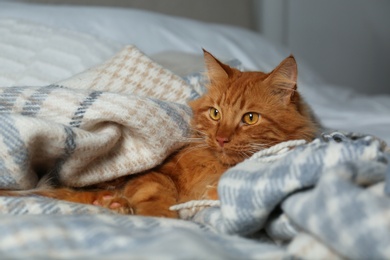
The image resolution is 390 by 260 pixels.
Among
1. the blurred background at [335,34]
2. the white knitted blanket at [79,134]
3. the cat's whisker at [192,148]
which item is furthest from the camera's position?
the blurred background at [335,34]

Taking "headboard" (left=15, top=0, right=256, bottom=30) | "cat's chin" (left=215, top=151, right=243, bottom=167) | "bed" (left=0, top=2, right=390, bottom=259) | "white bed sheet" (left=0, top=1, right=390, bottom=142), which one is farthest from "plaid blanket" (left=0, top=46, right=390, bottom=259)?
"headboard" (left=15, top=0, right=256, bottom=30)

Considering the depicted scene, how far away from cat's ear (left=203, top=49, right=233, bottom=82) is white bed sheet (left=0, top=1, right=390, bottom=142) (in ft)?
2.01

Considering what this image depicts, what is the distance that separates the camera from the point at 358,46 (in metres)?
4.04

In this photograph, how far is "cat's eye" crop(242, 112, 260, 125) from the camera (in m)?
1.30

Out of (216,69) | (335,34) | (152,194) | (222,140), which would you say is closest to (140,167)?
(152,194)

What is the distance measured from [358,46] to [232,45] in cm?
181

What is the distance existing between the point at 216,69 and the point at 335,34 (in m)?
2.77

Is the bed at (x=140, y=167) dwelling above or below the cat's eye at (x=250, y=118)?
below

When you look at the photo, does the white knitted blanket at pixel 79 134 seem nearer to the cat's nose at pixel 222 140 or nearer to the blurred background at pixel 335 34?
the cat's nose at pixel 222 140

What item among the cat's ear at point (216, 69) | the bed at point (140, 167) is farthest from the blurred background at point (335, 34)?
the cat's ear at point (216, 69)

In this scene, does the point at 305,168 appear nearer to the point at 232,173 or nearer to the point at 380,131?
the point at 232,173

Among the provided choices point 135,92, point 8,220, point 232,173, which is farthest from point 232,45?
point 8,220

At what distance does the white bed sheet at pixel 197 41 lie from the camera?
2184mm

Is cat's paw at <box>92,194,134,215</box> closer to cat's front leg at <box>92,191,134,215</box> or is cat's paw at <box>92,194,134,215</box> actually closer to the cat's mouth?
cat's front leg at <box>92,191,134,215</box>
